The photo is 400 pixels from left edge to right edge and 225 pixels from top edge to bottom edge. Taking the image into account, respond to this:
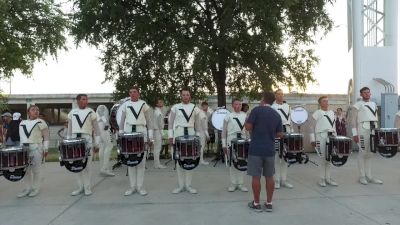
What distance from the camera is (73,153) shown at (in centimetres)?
807

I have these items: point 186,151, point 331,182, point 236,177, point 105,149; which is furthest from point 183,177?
point 105,149

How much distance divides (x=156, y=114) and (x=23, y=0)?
32.2 ft

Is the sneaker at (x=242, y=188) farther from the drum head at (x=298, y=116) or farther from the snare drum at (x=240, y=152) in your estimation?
the drum head at (x=298, y=116)

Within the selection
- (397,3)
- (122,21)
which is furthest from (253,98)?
(397,3)

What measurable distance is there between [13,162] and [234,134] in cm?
404

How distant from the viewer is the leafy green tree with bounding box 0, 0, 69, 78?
18.5 m

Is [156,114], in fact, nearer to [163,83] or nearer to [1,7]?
[163,83]

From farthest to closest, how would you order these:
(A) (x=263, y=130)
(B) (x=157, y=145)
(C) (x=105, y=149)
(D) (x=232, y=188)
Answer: (B) (x=157, y=145), (C) (x=105, y=149), (D) (x=232, y=188), (A) (x=263, y=130)

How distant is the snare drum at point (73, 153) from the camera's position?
8.06m

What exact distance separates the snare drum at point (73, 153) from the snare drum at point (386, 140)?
5586 mm

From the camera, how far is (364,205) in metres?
7.41

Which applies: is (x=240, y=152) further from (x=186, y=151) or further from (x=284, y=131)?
(x=284, y=131)

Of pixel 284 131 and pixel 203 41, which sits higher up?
pixel 203 41

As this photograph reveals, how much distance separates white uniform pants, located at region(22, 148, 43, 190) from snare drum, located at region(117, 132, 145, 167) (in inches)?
65.2
